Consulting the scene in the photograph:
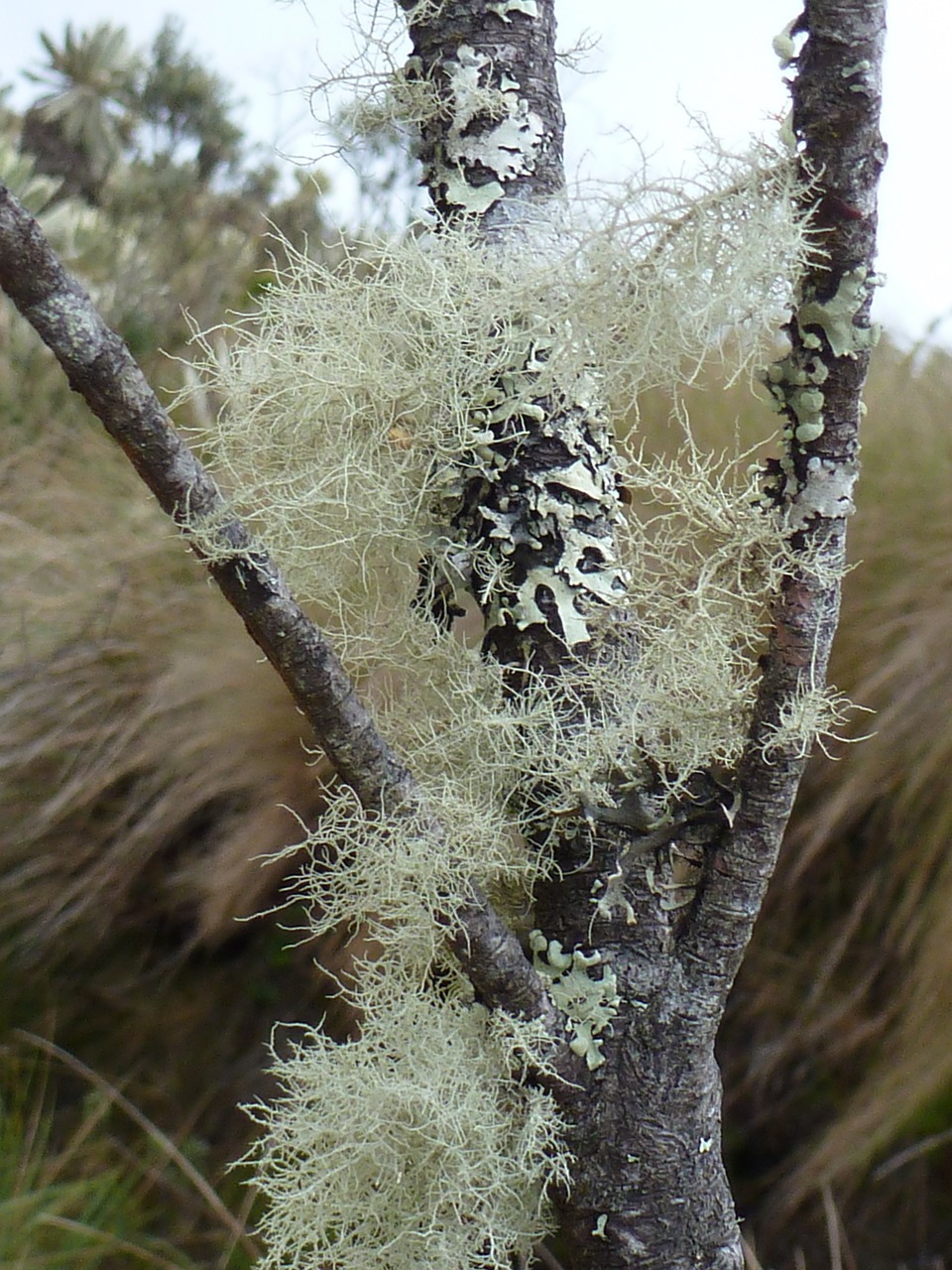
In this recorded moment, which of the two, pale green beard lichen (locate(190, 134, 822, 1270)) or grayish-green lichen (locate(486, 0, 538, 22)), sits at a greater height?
grayish-green lichen (locate(486, 0, 538, 22))

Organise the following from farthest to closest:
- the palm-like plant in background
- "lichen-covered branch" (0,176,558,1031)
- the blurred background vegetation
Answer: the palm-like plant in background
the blurred background vegetation
"lichen-covered branch" (0,176,558,1031)

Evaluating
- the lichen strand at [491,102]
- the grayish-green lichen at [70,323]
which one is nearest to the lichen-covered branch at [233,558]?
the grayish-green lichen at [70,323]

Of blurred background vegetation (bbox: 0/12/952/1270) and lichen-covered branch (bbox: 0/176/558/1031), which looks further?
blurred background vegetation (bbox: 0/12/952/1270)

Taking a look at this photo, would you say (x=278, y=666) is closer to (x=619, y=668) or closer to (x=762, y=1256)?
(x=619, y=668)

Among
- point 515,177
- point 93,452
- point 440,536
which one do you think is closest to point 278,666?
point 440,536

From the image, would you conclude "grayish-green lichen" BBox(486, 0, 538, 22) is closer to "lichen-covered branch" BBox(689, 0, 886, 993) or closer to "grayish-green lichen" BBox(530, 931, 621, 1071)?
"lichen-covered branch" BBox(689, 0, 886, 993)

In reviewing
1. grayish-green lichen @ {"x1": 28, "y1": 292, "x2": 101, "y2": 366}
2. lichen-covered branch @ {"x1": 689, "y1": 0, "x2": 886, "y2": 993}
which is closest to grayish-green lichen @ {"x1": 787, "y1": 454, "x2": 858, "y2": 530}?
lichen-covered branch @ {"x1": 689, "y1": 0, "x2": 886, "y2": 993}

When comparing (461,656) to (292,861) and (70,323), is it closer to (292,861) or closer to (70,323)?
(70,323)
